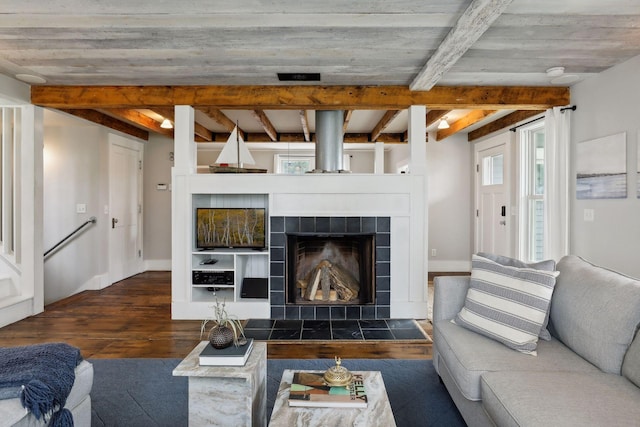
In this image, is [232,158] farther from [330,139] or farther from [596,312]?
[596,312]

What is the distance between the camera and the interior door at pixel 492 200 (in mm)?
4773

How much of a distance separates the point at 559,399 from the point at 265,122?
4.29 metres

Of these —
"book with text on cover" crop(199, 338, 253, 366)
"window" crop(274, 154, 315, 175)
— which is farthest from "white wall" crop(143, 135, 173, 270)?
"book with text on cover" crop(199, 338, 253, 366)

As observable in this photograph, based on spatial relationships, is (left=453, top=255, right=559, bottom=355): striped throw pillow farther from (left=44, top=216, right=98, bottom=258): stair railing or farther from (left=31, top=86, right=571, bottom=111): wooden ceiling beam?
(left=44, top=216, right=98, bottom=258): stair railing

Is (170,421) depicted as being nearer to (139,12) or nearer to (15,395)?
(15,395)

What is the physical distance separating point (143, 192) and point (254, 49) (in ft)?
13.4

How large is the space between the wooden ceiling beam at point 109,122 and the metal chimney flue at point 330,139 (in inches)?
112

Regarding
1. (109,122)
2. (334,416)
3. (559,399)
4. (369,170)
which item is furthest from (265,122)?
(559,399)

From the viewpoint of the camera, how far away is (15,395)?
1242mm

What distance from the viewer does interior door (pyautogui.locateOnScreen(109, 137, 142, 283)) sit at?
4.87 metres

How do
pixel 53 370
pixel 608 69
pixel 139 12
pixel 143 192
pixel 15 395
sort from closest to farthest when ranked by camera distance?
pixel 15 395 < pixel 53 370 < pixel 139 12 < pixel 608 69 < pixel 143 192

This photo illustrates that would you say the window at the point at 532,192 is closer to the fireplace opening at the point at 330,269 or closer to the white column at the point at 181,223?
the fireplace opening at the point at 330,269

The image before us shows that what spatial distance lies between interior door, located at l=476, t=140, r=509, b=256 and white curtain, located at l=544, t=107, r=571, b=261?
125 centimetres

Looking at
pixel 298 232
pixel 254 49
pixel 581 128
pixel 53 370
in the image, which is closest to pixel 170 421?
pixel 53 370
